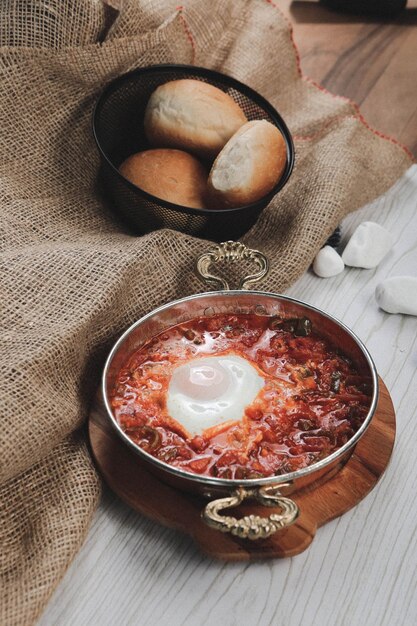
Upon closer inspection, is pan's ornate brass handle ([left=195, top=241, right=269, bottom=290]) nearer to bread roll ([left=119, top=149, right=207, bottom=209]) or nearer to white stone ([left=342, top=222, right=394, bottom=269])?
bread roll ([left=119, top=149, right=207, bottom=209])

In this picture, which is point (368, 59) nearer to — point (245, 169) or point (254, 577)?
point (245, 169)

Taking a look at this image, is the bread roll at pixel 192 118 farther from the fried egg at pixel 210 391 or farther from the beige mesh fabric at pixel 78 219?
the fried egg at pixel 210 391

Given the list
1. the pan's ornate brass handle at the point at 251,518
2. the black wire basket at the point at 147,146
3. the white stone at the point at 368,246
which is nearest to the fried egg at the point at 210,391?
the pan's ornate brass handle at the point at 251,518

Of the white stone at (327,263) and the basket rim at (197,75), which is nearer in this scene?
the basket rim at (197,75)

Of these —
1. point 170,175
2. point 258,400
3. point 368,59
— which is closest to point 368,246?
point 170,175

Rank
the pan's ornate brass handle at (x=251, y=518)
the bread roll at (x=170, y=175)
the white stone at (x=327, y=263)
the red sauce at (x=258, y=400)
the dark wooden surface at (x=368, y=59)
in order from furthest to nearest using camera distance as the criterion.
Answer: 1. the dark wooden surface at (x=368, y=59)
2. the white stone at (x=327, y=263)
3. the bread roll at (x=170, y=175)
4. the red sauce at (x=258, y=400)
5. the pan's ornate brass handle at (x=251, y=518)
